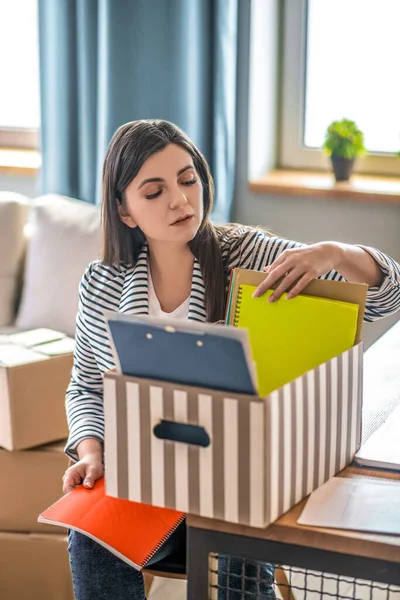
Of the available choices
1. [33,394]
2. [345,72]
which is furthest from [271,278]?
[345,72]

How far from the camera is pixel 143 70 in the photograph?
2.71m

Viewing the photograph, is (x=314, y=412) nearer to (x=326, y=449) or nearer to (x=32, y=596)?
(x=326, y=449)

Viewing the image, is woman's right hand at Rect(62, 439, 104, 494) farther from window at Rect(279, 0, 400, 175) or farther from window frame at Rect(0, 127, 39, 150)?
window frame at Rect(0, 127, 39, 150)

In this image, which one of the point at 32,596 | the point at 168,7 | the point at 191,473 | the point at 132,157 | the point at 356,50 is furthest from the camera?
the point at 356,50

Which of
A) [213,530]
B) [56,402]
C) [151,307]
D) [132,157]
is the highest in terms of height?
[132,157]

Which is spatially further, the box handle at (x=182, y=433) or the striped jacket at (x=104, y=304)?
the striped jacket at (x=104, y=304)

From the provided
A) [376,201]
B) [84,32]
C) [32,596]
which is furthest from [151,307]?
[84,32]

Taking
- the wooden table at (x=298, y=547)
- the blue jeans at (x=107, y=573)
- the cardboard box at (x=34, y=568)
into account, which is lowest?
the cardboard box at (x=34, y=568)

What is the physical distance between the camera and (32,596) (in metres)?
2.16

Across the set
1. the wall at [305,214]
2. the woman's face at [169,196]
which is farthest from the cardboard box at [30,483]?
the wall at [305,214]

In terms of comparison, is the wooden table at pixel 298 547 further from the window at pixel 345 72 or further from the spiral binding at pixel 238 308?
the window at pixel 345 72

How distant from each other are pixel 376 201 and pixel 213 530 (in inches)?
70.4

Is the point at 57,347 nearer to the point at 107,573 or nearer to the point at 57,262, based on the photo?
the point at 57,262

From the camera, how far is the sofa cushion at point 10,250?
8.79ft
